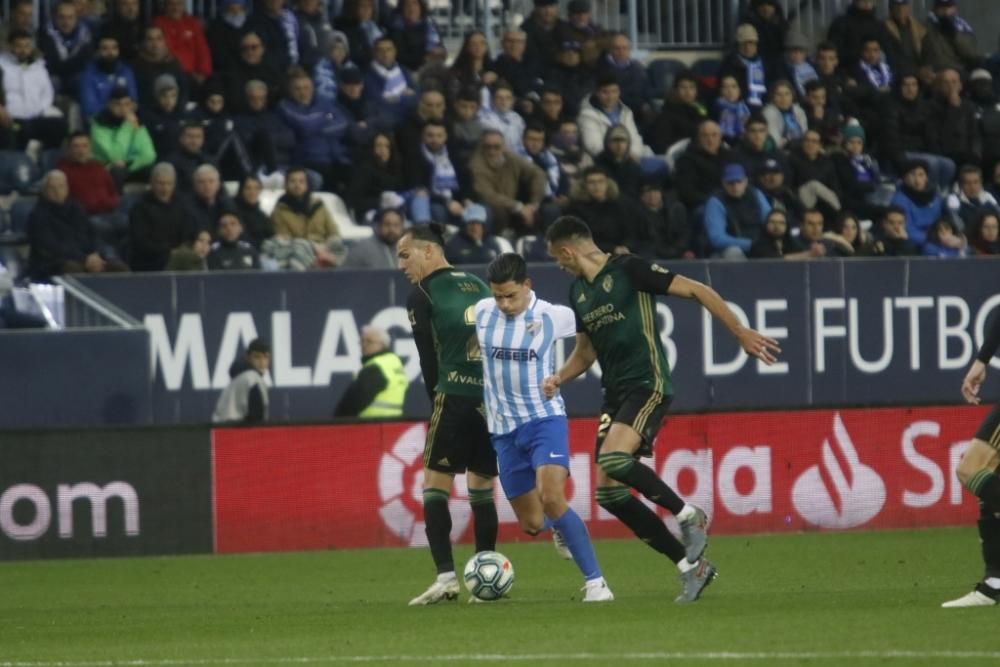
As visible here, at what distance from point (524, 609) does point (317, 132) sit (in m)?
10.5

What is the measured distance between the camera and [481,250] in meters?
Result: 19.0

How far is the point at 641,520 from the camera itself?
35.1 feet

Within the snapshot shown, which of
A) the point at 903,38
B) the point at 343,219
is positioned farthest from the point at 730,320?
the point at 903,38

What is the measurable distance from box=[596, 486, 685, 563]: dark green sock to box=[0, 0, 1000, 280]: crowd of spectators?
27.0ft

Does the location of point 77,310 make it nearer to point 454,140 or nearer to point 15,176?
point 15,176

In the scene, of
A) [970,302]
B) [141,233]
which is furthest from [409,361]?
[970,302]

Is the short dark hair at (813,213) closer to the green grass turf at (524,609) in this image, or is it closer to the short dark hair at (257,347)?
the green grass turf at (524,609)

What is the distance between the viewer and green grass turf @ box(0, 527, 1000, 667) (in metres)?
8.45

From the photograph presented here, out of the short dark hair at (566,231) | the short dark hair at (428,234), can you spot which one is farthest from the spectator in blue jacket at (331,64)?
the short dark hair at (566,231)

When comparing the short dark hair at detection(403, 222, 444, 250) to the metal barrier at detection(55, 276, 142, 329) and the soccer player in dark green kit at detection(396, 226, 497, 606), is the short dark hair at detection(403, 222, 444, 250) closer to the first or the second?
the soccer player in dark green kit at detection(396, 226, 497, 606)

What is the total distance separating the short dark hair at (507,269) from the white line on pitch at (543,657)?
9.06ft

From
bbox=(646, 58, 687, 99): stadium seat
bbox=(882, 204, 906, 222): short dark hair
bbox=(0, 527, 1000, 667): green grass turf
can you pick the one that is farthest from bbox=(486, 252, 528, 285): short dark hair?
bbox=(646, 58, 687, 99): stadium seat

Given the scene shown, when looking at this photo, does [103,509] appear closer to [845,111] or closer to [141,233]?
[141,233]

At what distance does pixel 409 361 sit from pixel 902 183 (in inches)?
255
